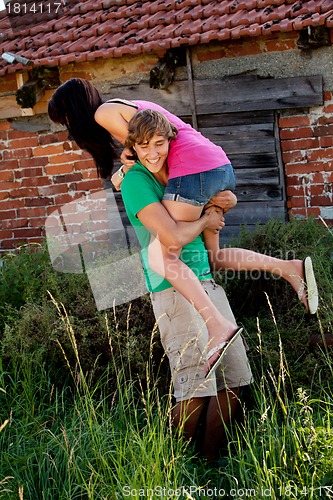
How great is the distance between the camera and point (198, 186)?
382 centimetres

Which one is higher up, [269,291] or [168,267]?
[168,267]

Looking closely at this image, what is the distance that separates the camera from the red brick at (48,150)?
27.9 feet

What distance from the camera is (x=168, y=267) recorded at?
3.69 meters

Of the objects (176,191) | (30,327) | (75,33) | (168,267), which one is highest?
(75,33)

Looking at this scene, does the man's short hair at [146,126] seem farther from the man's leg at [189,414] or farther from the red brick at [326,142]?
the red brick at [326,142]

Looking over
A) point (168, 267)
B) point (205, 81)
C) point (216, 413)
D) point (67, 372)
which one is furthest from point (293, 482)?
point (205, 81)

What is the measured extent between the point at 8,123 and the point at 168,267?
574 cm

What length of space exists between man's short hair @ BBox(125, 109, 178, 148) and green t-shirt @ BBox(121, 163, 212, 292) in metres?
0.19

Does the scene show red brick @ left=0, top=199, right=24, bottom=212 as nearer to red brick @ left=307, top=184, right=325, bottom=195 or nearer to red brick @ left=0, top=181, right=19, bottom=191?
red brick @ left=0, top=181, right=19, bottom=191

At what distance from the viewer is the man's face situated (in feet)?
12.3

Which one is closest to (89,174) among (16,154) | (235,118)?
(16,154)

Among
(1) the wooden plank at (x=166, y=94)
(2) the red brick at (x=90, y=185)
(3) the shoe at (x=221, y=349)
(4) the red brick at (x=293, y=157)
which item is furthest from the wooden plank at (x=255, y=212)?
(3) the shoe at (x=221, y=349)

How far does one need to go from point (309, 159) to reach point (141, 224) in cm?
360

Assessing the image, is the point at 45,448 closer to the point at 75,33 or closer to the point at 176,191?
the point at 176,191
